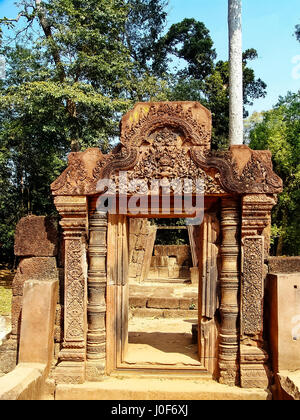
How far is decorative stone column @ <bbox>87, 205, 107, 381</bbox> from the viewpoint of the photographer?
4.63 metres

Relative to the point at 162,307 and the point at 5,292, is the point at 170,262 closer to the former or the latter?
the point at 5,292

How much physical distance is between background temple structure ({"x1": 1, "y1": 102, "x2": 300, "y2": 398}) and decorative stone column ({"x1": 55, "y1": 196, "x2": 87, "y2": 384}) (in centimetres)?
1

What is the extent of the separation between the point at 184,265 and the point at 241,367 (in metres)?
14.2

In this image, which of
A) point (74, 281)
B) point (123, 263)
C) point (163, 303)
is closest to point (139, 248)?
point (163, 303)

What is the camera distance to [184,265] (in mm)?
18578

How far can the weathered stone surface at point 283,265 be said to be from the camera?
4.67 metres

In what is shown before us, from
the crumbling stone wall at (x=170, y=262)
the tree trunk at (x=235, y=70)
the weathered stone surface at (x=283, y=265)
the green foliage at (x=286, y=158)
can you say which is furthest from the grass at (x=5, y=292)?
the green foliage at (x=286, y=158)

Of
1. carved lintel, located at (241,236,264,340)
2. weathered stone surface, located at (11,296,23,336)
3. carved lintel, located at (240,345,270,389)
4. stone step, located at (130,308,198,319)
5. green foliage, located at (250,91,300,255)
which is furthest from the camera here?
green foliage, located at (250,91,300,255)

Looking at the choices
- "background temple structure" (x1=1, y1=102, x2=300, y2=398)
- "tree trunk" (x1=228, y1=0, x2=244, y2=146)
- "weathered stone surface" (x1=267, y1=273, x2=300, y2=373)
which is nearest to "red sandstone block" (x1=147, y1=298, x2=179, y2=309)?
"tree trunk" (x1=228, y1=0, x2=244, y2=146)

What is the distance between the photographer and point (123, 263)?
191 inches

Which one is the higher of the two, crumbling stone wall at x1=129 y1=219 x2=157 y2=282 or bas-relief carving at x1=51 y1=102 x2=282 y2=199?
bas-relief carving at x1=51 y1=102 x2=282 y2=199

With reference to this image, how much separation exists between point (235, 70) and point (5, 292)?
10585mm

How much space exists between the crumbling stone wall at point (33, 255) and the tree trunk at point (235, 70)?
7130 mm

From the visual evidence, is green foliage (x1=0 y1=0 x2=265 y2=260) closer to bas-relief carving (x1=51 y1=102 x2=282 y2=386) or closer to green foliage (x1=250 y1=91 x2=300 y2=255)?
green foliage (x1=250 y1=91 x2=300 y2=255)
